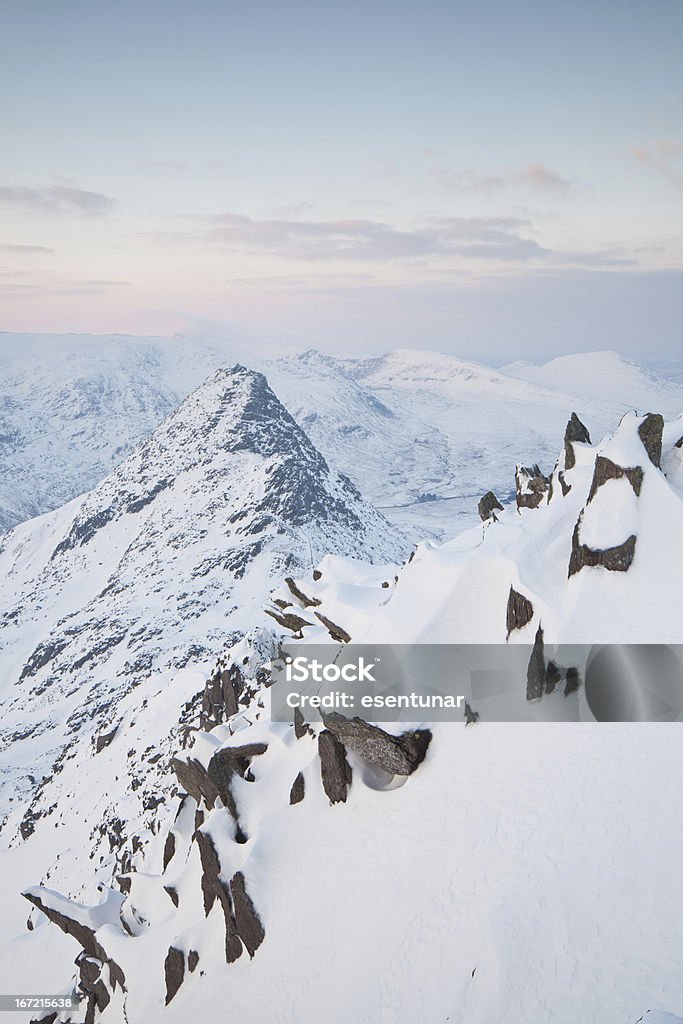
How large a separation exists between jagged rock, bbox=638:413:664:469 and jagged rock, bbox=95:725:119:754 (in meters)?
63.6

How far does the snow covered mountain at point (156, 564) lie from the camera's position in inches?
4001

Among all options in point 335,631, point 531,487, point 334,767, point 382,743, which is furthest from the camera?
point 531,487

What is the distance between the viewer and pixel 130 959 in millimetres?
24953

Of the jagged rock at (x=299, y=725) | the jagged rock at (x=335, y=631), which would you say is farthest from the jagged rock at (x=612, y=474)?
the jagged rock at (x=299, y=725)

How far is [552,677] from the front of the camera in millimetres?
21141

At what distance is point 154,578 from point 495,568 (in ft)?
400

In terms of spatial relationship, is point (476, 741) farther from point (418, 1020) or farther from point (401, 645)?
point (418, 1020)

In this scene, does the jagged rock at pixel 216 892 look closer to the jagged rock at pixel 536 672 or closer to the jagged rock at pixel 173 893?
Answer: the jagged rock at pixel 173 893

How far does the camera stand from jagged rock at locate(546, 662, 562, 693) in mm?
20969

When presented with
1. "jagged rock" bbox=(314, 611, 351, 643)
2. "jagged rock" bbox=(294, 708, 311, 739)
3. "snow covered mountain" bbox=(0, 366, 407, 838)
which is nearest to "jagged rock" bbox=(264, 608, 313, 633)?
"jagged rock" bbox=(314, 611, 351, 643)

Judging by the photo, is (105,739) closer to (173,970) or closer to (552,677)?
(173,970)

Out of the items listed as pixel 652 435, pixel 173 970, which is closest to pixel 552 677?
pixel 652 435

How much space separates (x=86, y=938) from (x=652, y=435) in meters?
35.7

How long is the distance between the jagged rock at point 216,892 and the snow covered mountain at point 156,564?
1966 inches
